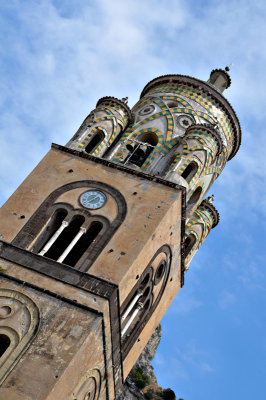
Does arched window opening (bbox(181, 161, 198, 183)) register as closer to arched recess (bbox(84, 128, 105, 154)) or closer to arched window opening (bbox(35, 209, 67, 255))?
arched recess (bbox(84, 128, 105, 154))

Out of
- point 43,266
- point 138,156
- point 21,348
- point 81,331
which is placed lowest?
point 21,348

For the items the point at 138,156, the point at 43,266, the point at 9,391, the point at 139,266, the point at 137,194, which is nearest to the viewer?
the point at 9,391

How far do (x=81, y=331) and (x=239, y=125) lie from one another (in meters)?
14.7

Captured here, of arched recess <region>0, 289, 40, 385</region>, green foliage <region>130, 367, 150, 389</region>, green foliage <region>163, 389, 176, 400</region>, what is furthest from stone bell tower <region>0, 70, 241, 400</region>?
green foliage <region>163, 389, 176, 400</region>

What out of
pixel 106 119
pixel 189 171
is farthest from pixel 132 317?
pixel 106 119

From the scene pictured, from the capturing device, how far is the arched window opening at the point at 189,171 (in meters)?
22.7

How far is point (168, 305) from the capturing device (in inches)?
925

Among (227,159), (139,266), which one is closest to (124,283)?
(139,266)

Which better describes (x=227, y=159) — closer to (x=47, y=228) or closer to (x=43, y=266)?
(x=47, y=228)

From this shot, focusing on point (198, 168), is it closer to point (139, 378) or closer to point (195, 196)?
point (195, 196)

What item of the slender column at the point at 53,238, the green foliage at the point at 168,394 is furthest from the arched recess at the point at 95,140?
the green foliage at the point at 168,394

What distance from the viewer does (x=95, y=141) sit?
23391 millimetres

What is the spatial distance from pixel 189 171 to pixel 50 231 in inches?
257

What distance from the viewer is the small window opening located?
19.3 meters
